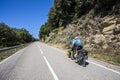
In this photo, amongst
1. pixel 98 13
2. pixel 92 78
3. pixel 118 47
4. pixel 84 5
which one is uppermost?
pixel 84 5

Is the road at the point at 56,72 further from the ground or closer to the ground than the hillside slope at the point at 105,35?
closer to the ground

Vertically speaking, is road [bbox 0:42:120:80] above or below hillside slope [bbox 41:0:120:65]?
below

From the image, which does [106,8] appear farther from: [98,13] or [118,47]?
[118,47]

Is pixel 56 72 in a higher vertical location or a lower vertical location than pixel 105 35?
lower

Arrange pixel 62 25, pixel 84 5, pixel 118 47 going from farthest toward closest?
pixel 62 25, pixel 84 5, pixel 118 47

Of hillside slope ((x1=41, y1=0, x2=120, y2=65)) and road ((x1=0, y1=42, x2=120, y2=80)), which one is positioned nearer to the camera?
road ((x1=0, y1=42, x2=120, y2=80))

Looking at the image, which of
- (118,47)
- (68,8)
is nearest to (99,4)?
(118,47)

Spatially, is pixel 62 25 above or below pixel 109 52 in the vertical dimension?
above

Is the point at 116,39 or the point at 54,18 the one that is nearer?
the point at 116,39

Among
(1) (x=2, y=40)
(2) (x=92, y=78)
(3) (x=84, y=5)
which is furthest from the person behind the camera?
(1) (x=2, y=40)

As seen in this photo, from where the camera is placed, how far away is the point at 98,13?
60.6ft

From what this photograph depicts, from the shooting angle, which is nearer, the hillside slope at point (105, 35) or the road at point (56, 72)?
the road at point (56, 72)

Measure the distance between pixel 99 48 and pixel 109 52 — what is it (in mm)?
2066

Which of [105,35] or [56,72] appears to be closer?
[56,72]
